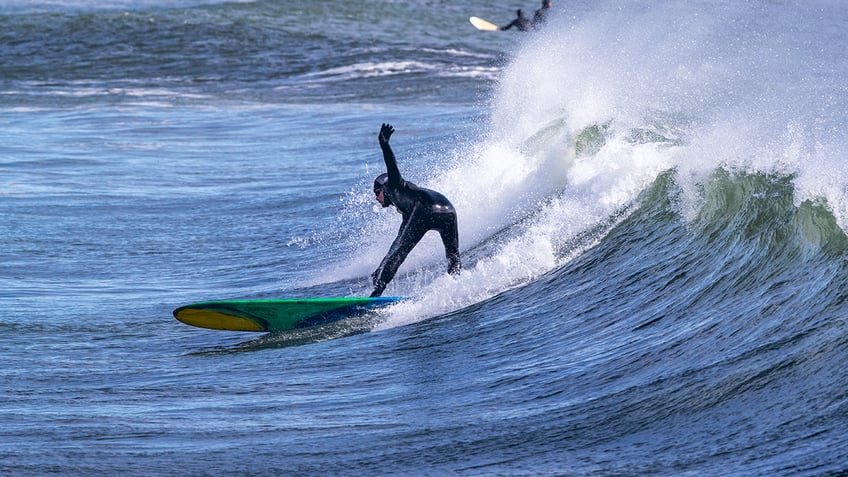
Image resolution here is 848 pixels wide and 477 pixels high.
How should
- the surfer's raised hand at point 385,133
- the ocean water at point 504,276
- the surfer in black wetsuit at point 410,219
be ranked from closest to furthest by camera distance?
the ocean water at point 504,276 → the surfer's raised hand at point 385,133 → the surfer in black wetsuit at point 410,219

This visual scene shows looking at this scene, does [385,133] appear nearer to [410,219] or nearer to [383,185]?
[383,185]

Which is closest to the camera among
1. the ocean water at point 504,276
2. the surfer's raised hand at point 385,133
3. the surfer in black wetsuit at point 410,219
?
the ocean water at point 504,276

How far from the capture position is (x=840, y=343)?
21.7 ft

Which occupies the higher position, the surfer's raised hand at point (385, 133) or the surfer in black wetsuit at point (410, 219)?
the surfer's raised hand at point (385, 133)

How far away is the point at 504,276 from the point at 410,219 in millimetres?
1162

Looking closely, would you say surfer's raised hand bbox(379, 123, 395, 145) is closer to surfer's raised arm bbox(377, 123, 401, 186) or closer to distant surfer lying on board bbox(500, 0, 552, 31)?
surfer's raised arm bbox(377, 123, 401, 186)

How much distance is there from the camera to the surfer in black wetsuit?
998 centimetres

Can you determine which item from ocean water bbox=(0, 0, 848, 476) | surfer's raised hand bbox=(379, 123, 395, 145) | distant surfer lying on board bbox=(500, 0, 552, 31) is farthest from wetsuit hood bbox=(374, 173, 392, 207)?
distant surfer lying on board bbox=(500, 0, 552, 31)

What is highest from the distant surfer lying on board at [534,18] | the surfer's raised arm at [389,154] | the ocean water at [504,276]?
the distant surfer lying on board at [534,18]

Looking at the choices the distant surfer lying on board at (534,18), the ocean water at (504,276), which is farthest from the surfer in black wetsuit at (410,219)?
the distant surfer lying on board at (534,18)

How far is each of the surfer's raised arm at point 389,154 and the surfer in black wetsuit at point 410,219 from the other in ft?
0.04

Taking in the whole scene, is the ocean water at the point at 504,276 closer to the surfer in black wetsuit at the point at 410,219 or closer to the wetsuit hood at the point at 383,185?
the surfer in black wetsuit at the point at 410,219

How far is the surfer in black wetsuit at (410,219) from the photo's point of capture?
9.98 meters

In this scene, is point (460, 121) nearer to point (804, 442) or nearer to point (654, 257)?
point (654, 257)
